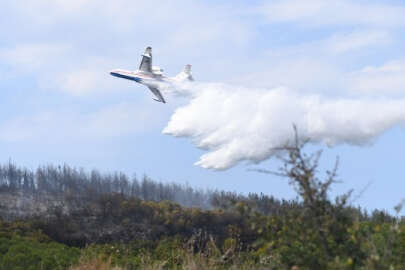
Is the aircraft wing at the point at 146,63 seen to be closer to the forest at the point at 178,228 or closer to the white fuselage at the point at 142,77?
the white fuselage at the point at 142,77

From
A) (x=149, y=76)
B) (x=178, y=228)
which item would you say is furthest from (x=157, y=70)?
(x=178, y=228)

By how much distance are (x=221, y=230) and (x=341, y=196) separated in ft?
306

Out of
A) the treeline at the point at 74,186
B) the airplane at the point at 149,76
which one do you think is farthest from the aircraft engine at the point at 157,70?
the treeline at the point at 74,186

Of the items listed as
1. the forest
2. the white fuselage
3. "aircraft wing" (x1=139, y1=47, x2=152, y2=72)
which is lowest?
the forest

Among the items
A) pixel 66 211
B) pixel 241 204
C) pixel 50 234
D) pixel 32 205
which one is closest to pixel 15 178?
pixel 32 205

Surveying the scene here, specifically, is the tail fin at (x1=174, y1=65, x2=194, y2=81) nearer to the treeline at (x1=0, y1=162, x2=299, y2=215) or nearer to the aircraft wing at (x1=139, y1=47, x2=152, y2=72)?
the aircraft wing at (x1=139, y1=47, x2=152, y2=72)

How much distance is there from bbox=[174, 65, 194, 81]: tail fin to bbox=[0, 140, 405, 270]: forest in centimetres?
1675

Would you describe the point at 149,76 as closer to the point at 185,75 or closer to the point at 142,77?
the point at 142,77

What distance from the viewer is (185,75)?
2687 inches

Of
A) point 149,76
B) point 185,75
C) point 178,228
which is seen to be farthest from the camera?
point 178,228

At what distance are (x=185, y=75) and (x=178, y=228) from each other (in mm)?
49311

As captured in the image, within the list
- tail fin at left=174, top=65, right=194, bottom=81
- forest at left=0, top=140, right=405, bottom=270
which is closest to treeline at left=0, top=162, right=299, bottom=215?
forest at left=0, top=140, right=405, bottom=270

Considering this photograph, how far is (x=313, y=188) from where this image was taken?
11.5 m

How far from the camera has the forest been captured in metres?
11.5
